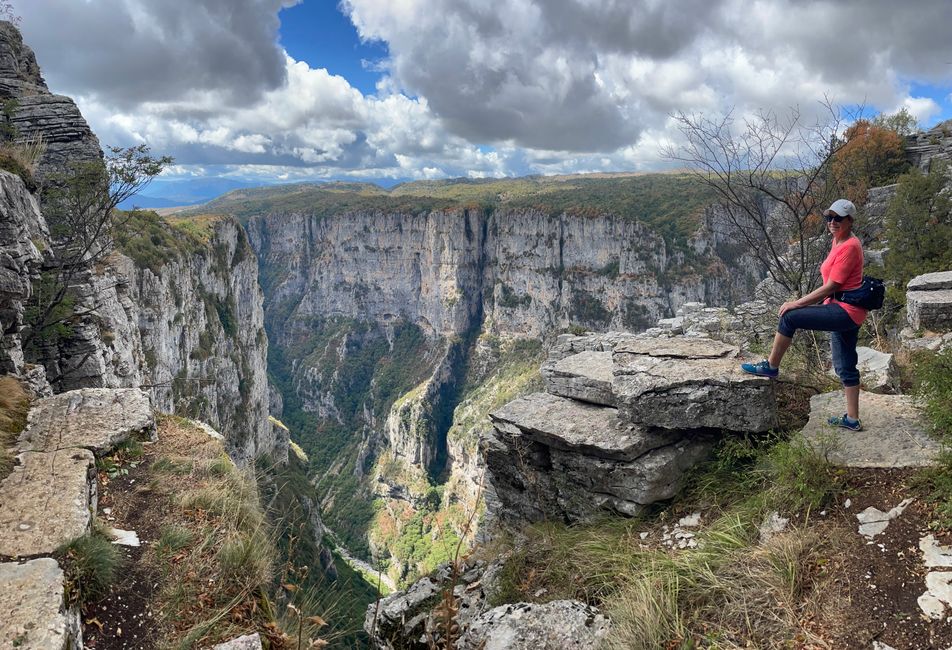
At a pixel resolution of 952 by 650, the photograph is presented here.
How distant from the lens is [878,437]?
15.0 feet

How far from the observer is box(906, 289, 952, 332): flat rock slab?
9.35m

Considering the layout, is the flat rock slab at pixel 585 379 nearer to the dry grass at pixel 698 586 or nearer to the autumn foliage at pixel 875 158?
the dry grass at pixel 698 586

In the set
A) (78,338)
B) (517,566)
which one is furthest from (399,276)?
(517,566)

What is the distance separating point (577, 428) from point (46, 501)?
5173 millimetres

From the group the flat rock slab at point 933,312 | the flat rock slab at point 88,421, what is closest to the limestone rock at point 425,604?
the flat rock slab at point 88,421

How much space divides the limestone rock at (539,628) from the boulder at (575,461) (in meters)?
1.44

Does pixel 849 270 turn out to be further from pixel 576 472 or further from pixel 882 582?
pixel 576 472

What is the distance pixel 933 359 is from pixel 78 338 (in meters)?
15.5

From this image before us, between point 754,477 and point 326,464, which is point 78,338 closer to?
point 754,477

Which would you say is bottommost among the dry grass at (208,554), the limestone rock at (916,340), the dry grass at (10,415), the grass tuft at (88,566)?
the dry grass at (208,554)

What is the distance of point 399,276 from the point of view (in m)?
133

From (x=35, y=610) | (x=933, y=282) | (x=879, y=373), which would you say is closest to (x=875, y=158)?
(x=933, y=282)

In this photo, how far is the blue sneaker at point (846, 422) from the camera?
4789 mm

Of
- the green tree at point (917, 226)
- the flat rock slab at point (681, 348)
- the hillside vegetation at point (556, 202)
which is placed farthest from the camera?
the hillside vegetation at point (556, 202)
